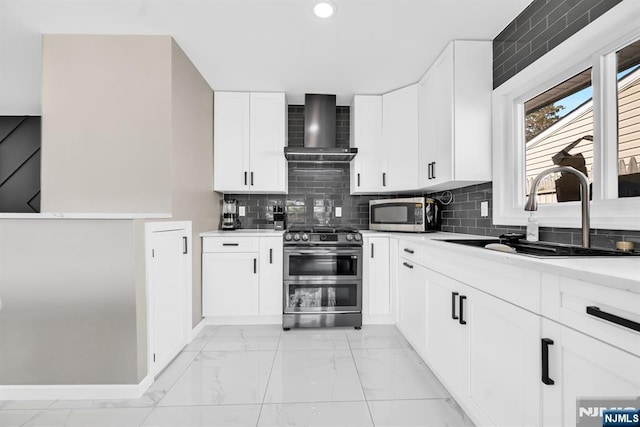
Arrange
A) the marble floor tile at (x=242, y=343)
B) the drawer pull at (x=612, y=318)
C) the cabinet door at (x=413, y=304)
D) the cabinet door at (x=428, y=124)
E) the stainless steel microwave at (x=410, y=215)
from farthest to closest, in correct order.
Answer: the stainless steel microwave at (x=410, y=215)
the cabinet door at (x=428, y=124)
the marble floor tile at (x=242, y=343)
the cabinet door at (x=413, y=304)
the drawer pull at (x=612, y=318)

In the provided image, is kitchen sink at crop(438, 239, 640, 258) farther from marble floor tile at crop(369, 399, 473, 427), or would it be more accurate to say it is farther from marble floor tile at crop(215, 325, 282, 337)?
marble floor tile at crop(215, 325, 282, 337)

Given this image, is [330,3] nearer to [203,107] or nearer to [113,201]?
[203,107]

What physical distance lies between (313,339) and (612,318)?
7.02ft

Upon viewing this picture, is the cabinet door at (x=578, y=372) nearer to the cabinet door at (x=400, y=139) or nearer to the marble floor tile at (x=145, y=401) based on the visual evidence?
the marble floor tile at (x=145, y=401)

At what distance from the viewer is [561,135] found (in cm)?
175

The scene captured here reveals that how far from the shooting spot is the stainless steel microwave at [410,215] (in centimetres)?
278

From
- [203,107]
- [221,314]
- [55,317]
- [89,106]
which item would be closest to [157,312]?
[55,317]

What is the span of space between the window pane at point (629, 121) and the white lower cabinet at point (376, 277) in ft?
5.75

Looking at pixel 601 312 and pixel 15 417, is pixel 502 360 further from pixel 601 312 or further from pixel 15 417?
pixel 15 417

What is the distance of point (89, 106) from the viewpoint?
7.05ft

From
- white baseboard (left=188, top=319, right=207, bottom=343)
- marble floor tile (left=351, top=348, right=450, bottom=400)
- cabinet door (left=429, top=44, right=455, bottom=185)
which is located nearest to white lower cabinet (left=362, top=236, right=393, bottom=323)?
marble floor tile (left=351, top=348, right=450, bottom=400)

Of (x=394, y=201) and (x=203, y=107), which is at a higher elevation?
(x=203, y=107)

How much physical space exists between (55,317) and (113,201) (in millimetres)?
821

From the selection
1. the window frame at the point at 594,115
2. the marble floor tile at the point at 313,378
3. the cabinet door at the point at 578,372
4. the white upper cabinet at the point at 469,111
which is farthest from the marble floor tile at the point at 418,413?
the white upper cabinet at the point at 469,111
